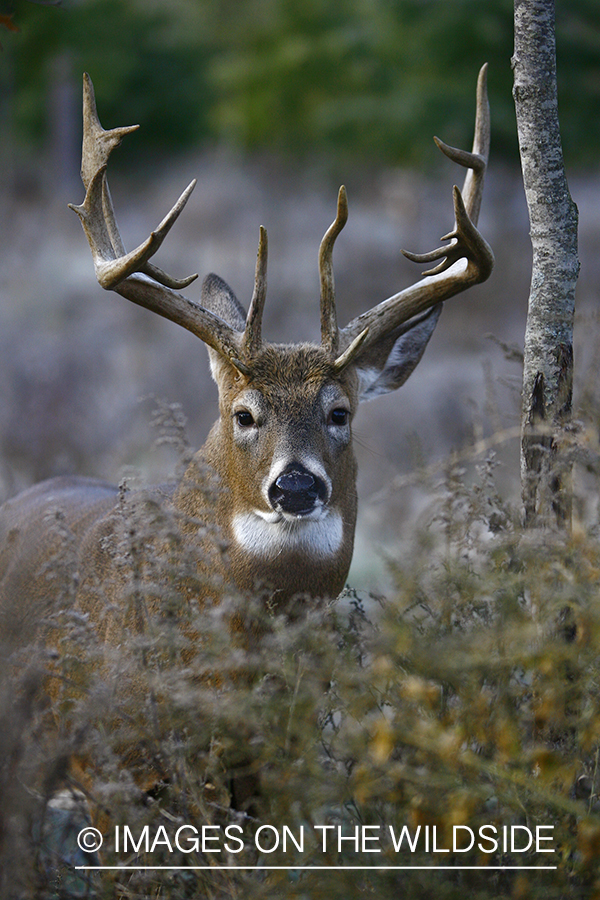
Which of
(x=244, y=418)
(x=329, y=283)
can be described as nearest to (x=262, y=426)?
(x=244, y=418)

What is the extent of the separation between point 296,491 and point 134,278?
1.10 meters

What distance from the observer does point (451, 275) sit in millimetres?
Answer: 4258

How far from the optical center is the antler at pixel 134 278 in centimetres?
399

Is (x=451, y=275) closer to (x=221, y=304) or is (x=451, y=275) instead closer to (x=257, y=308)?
(x=257, y=308)

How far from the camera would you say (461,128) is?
18000 millimetres

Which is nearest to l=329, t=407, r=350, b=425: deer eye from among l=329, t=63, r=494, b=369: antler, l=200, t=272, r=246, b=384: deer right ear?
l=329, t=63, r=494, b=369: antler

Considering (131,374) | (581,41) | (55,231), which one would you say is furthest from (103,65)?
(131,374)

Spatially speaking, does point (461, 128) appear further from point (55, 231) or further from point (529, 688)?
point (529, 688)

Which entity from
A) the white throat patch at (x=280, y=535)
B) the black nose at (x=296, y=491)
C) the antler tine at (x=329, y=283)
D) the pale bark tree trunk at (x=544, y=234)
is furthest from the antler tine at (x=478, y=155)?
the white throat patch at (x=280, y=535)

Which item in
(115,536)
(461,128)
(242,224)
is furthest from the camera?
(242,224)

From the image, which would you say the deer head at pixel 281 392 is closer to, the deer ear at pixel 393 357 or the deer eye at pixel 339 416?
the deer eye at pixel 339 416

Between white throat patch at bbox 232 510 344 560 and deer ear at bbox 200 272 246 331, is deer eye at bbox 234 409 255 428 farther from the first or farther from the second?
deer ear at bbox 200 272 246 331

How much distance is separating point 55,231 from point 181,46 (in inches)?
535

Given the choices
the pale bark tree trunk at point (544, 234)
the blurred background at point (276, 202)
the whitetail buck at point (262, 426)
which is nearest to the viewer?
the pale bark tree trunk at point (544, 234)
